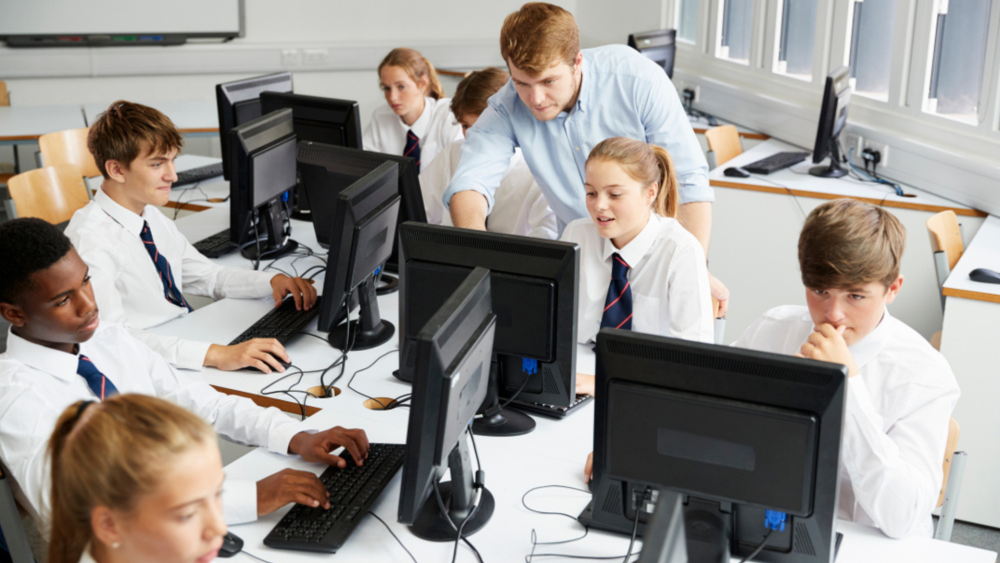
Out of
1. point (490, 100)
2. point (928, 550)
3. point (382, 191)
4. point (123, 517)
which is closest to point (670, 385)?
point (928, 550)

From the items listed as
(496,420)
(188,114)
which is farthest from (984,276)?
(188,114)

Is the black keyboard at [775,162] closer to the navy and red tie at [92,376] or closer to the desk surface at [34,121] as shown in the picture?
the navy and red tie at [92,376]

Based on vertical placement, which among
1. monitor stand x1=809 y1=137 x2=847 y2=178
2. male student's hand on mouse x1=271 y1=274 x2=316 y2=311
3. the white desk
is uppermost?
monitor stand x1=809 y1=137 x2=847 y2=178

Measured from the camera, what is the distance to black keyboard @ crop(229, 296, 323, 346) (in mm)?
2217

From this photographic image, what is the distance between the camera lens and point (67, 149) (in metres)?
3.70

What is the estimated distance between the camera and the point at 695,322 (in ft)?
6.66

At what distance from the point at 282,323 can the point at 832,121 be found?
8.10 ft

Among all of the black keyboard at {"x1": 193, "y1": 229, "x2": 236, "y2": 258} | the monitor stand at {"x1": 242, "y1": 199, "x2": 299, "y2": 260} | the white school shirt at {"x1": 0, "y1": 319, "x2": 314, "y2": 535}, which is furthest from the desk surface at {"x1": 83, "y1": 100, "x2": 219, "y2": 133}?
the white school shirt at {"x1": 0, "y1": 319, "x2": 314, "y2": 535}

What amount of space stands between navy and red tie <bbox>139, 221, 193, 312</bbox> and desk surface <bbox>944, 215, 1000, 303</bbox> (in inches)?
89.2

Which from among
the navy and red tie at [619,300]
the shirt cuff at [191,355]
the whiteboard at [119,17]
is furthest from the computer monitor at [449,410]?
the whiteboard at [119,17]

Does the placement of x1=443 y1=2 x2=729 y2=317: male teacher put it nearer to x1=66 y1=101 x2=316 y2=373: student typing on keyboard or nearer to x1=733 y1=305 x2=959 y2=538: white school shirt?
x1=66 y1=101 x2=316 y2=373: student typing on keyboard

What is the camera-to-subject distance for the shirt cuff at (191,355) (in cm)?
205

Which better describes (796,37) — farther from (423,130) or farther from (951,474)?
(951,474)

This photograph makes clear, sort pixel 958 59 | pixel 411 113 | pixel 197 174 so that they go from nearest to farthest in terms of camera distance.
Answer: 1. pixel 958 59
2. pixel 411 113
3. pixel 197 174
